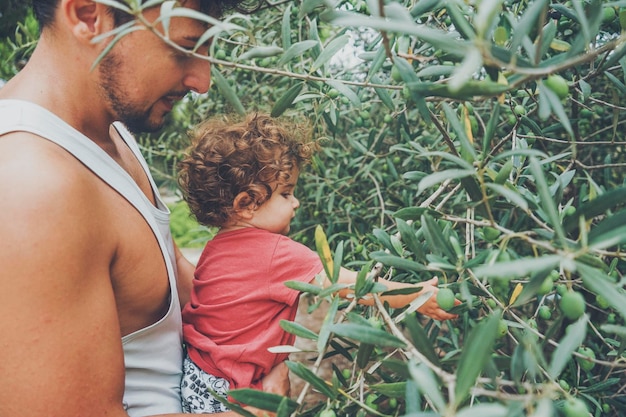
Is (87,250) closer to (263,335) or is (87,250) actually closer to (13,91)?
(13,91)

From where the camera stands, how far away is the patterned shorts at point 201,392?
5.55ft

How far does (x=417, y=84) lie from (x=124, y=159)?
122 cm

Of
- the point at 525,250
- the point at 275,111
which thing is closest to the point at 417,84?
the point at 275,111

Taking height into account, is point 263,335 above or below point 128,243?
below

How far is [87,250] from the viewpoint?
1.21 meters

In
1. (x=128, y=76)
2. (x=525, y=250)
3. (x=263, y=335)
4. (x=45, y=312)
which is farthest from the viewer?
(x=525, y=250)

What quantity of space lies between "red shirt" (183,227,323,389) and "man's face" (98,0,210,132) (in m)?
0.53

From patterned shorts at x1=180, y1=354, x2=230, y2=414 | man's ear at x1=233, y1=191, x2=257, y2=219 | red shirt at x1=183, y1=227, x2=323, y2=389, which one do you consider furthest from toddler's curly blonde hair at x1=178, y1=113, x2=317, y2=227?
patterned shorts at x1=180, y1=354, x2=230, y2=414

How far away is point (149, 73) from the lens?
145 cm

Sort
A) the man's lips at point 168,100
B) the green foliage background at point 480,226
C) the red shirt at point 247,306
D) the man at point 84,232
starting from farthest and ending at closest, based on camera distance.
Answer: the red shirt at point 247,306 < the man's lips at point 168,100 < the man at point 84,232 < the green foliage background at point 480,226

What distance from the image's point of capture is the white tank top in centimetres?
128

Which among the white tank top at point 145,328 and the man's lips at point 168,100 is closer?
the white tank top at point 145,328

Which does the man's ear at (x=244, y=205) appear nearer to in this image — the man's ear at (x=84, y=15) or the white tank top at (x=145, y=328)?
the white tank top at (x=145, y=328)

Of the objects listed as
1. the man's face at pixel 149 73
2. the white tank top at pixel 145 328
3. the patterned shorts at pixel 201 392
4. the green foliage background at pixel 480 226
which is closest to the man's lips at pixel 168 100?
the man's face at pixel 149 73
